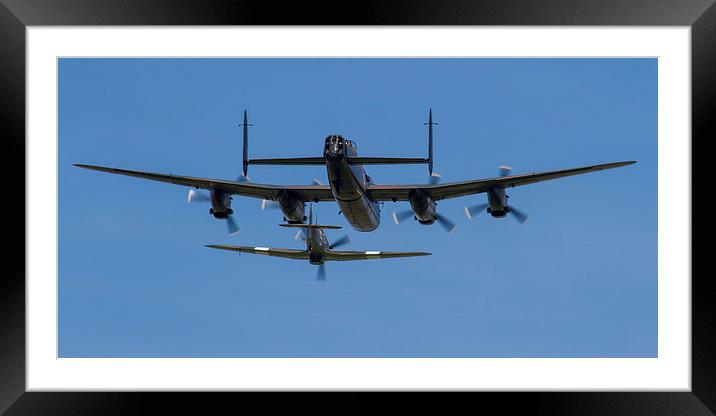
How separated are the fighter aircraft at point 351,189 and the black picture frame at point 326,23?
8299 mm

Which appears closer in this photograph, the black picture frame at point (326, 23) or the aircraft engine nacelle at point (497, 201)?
the black picture frame at point (326, 23)

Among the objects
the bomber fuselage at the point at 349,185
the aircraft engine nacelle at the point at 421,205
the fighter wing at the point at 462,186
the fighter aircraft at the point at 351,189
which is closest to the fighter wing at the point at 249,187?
the fighter aircraft at the point at 351,189

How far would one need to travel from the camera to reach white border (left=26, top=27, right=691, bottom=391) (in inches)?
573

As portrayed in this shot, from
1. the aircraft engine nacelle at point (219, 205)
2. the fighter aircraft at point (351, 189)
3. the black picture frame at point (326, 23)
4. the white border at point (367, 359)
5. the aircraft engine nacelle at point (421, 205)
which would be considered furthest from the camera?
the aircraft engine nacelle at point (421, 205)

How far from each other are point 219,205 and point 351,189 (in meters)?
4.53

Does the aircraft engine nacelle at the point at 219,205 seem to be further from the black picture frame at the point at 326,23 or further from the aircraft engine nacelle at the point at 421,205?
the black picture frame at the point at 326,23

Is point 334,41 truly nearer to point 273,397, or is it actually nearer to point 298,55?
point 298,55

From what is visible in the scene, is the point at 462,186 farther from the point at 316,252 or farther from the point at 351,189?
the point at 316,252

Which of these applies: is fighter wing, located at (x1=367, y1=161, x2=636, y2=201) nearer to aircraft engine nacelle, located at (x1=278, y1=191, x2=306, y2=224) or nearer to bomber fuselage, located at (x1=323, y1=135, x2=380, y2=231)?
bomber fuselage, located at (x1=323, y1=135, x2=380, y2=231)

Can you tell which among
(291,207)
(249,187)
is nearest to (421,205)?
(291,207)

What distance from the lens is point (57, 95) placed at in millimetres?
15164

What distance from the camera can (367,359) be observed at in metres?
14.8

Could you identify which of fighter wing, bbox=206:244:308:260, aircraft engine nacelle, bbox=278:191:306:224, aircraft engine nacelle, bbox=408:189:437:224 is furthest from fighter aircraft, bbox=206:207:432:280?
aircraft engine nacelle, bbox=408:189:437:224

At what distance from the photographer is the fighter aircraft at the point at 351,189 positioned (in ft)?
85.8
